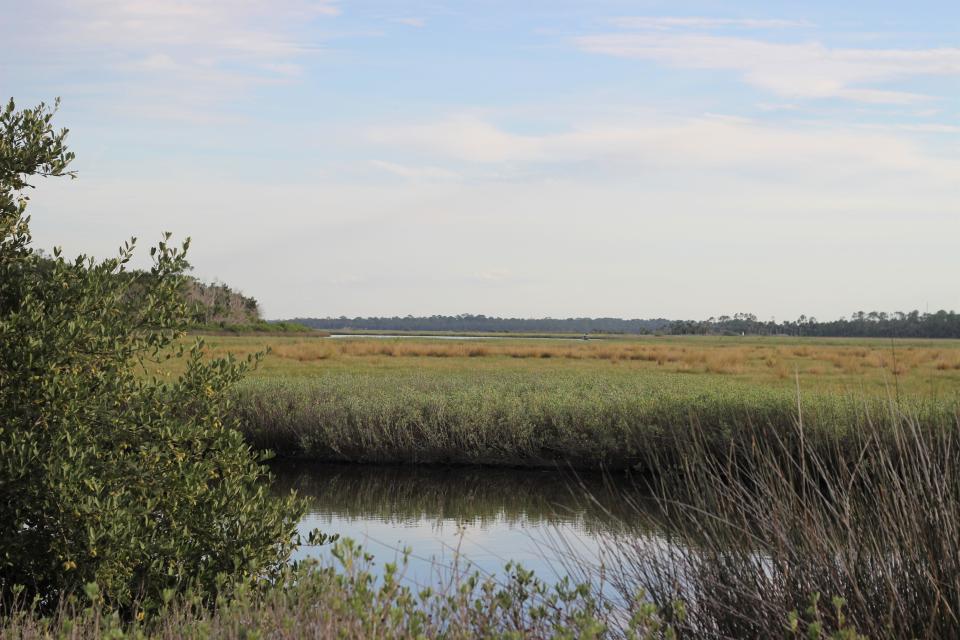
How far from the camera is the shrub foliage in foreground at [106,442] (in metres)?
6.03

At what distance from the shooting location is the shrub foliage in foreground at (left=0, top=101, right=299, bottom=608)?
6027 mm

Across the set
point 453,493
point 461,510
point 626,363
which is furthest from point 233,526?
point 626,363

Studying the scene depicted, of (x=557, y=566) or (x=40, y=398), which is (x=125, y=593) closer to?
(x=40, y=398)

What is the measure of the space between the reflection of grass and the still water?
2 centimetres

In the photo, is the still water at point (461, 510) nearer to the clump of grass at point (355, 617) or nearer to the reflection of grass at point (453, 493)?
the reflection of grass at point (453, 493)

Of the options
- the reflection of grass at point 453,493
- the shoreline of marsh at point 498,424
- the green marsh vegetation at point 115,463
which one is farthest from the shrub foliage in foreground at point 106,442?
the shoreline of marsh at point 498,424

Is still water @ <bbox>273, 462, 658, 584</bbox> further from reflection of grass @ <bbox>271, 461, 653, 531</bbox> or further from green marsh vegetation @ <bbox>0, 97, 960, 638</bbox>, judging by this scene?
green marsh vegetation @ <bbox>0, 97, 960, 638</bbox>

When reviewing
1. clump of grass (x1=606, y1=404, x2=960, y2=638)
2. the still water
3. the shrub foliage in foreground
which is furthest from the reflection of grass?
clump of grass (x1=606, y1=404, x2=960, y2=638)

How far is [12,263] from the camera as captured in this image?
273 inches

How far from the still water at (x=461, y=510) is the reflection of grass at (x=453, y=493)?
0.02 m

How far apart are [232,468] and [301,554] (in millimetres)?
3583

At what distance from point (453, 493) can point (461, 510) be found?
Result: 1416 millimetres

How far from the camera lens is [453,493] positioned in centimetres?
1612

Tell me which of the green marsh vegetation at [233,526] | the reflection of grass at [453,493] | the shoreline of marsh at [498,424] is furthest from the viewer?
the shoreline of marsh at [498,424]
